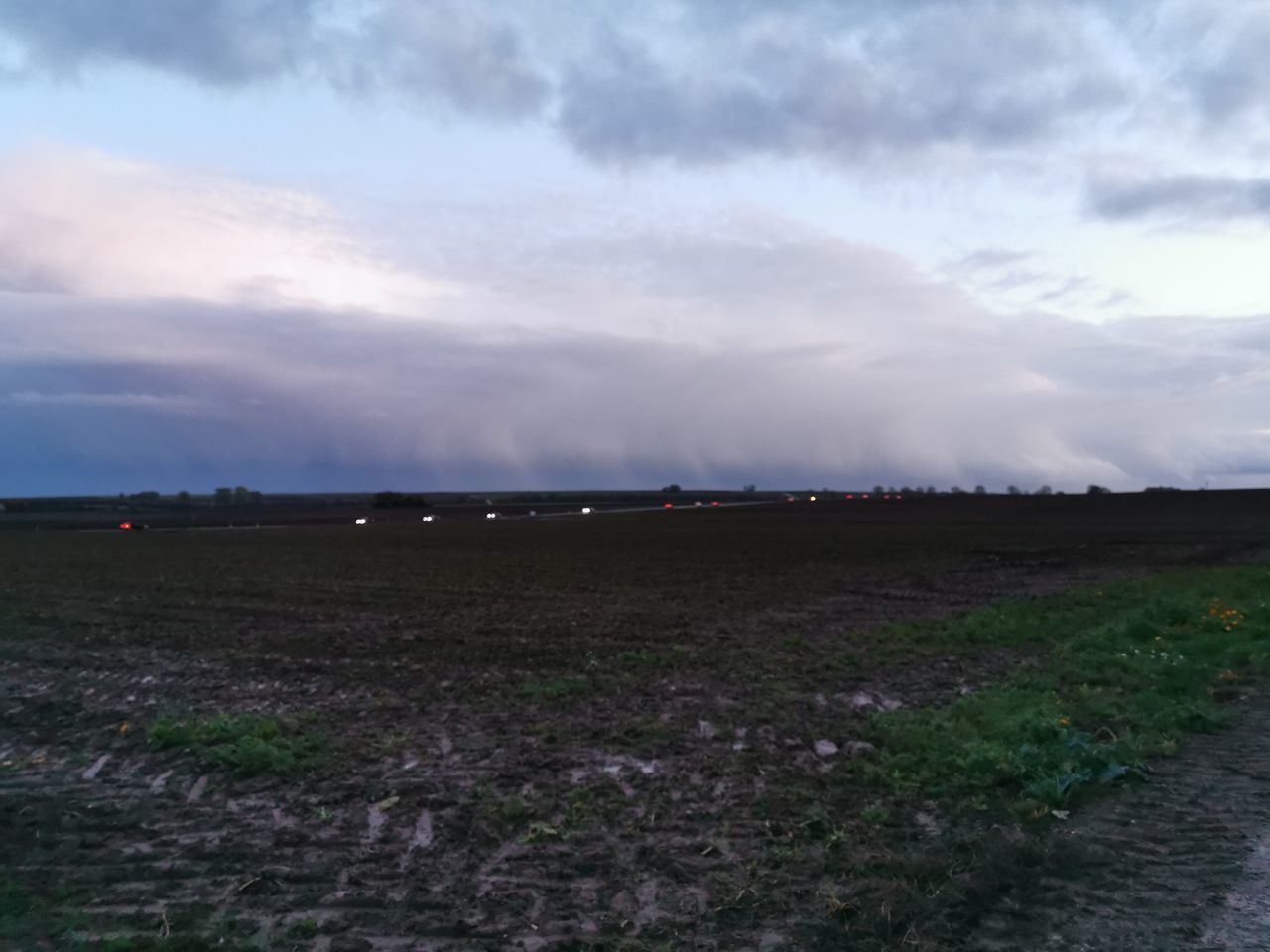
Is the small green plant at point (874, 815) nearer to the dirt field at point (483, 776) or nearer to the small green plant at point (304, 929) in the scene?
the dirt field at point (483, 776)

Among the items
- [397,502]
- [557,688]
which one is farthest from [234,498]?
[557,688]

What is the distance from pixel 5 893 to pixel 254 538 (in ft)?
145

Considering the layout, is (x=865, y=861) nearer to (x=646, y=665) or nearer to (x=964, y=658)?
(x=646, y=665)

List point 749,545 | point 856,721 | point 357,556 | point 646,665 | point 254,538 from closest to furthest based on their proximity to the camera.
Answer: point 856,721 → point 646,665 → point 357,556 → point 749,545 → point 254,538

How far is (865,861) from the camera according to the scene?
6.09 metres

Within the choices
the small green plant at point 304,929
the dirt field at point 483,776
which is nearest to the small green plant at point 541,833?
the dirt field at point 483,776

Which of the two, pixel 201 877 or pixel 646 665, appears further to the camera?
pixel 646 665

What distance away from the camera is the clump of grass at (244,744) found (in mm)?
8258

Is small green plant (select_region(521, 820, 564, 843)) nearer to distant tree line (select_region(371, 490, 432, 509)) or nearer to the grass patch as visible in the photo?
the grass patch

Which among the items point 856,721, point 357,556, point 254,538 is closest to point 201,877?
point 856,721

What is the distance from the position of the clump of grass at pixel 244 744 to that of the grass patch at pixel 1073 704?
16.5ft

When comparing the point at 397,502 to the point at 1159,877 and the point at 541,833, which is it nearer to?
the point at 541,833

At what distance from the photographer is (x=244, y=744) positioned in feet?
28.3

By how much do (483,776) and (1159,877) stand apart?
498 centimetres
